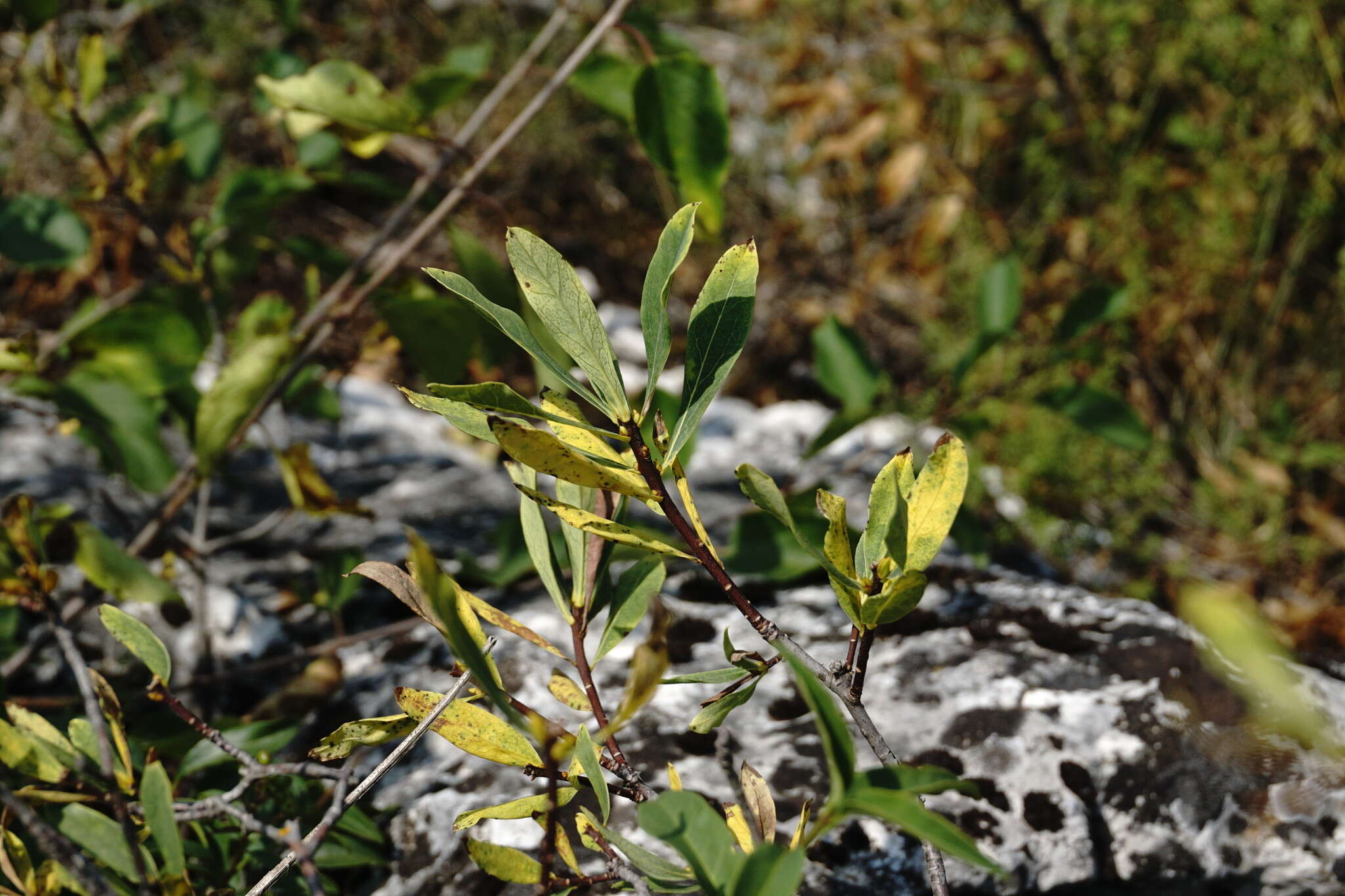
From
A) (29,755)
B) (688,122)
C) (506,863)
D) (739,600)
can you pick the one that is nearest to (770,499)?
(739,600)

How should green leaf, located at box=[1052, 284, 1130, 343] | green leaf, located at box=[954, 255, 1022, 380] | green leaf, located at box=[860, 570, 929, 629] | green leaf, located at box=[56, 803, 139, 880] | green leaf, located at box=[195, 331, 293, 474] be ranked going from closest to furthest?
green leaf, located at box=[860, 570, 929, 629] → green leaf, located at box=[56, 803, 139, 880] → green leaf, located at box=[195, 331, 293, 474] → green leaf, located at box=[1052, 284, 1130, 343] → green leaf, located at box=[954, 255, 1022, 380]

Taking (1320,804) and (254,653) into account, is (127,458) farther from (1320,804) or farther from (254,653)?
(1320,804)

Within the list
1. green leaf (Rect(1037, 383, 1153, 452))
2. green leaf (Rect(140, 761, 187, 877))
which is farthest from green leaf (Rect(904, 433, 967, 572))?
green leaf (Rect(1037, 383, 1153, 452))

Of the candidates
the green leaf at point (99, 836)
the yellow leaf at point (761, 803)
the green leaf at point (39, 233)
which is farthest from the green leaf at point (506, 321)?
the green leaf at point (39, 233)

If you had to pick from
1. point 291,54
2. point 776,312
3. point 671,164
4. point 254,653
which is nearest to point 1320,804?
point 671,164

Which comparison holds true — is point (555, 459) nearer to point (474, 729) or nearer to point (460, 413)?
point (460, 413)

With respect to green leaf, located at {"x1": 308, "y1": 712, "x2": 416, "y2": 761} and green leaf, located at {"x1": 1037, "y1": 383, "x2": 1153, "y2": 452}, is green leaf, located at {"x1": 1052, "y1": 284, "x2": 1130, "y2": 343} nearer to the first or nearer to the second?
green leaf, located at {"x1": 1037, "y1": 383, "x2": 1153, "y2": 452}

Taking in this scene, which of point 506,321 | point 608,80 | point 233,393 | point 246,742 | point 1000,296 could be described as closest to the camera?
point 506,321
